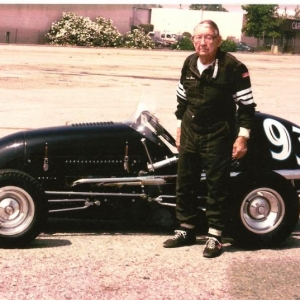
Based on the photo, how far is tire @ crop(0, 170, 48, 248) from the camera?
507 centimetres

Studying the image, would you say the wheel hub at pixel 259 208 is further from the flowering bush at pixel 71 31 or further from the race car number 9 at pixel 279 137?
the flowering bush at pixel 71 31

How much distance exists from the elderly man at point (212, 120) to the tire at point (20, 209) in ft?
3.45

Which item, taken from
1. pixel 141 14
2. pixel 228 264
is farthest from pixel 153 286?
pixel 141 14

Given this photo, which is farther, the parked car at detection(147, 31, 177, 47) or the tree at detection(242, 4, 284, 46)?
A: the tree at detection(242, 4, 284, 46)

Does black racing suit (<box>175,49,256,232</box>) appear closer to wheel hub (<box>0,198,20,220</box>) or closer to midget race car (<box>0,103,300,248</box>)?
midget race car (<box>0,103,300,248</box>)

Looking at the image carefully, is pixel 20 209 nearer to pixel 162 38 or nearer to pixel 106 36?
pixel 106 36

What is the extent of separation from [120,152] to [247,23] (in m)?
95.5

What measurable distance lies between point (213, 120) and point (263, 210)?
868 mm

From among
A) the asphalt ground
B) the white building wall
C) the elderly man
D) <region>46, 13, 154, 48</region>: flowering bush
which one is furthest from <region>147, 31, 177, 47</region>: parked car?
the elderly man

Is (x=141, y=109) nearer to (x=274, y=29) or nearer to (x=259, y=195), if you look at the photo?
(x=259, y=195)

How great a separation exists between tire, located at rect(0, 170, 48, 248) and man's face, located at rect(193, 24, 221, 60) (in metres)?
1.53

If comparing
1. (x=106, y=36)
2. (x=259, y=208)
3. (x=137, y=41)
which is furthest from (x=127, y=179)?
(x=137, y=41)

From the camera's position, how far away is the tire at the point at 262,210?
208 inches

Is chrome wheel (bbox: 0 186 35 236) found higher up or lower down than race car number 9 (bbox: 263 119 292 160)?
lower down
